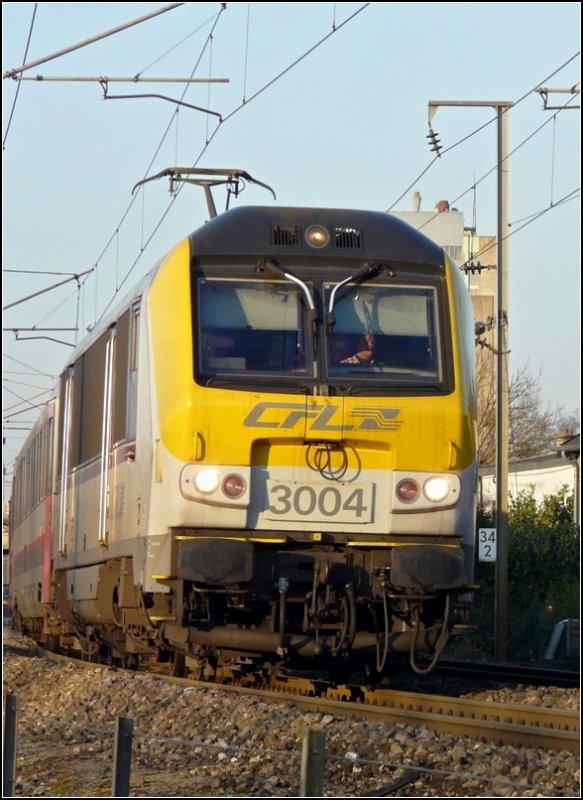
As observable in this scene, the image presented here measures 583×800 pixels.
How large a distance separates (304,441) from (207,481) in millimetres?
743

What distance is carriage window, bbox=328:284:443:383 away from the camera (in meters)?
10.1

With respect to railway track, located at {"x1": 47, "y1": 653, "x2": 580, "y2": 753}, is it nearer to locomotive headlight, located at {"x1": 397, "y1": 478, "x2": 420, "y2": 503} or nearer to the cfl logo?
locomotive headlight, located at {"x1": 397, "y1": 478, "x2": 420, "y2": 503}

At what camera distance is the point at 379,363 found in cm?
1012

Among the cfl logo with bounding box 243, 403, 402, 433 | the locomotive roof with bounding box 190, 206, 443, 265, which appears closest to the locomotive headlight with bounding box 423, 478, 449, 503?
the cfl logo with bounding box 243, 403, 402, 433

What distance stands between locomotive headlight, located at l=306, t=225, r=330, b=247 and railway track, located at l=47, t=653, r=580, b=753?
3.43 m

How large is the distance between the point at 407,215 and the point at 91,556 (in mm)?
47684

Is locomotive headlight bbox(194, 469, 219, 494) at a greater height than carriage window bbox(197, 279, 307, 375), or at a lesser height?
lesser

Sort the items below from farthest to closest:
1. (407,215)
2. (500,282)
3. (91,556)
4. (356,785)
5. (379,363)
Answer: (407,215) → (500,282) → (91,556) → (379,363) → (356,785)

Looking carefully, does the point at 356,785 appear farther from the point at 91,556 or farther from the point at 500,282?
the point at 500,282

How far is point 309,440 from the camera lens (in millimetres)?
9711

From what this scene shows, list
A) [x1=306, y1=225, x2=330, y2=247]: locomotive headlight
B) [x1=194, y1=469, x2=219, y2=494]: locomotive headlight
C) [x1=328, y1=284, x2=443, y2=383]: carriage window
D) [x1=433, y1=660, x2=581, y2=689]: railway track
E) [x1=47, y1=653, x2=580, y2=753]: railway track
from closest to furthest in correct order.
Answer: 1. [x1=47, y1=653, x2=580, y2=753]: railway track
2. [x1=194, y1=469, x2=219, y2=494]: locomotive headlight
3. [x1=328, y1=284, x2=443, y2=383]: carriage window
4. [x1=306, y1=225, x2=330, y2=247]: locomotive headlight
5. [x1=433, y1=660, x2=581, y2=689]: railway track

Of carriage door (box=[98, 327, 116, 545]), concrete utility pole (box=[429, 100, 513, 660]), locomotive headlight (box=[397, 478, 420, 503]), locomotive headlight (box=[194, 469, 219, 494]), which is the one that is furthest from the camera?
concrete utility pole (box=[429, 100, 513, 660])

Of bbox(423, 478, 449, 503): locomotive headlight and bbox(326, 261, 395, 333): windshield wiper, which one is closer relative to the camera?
bbox(423, 478, 449, 503): locomotive headlight

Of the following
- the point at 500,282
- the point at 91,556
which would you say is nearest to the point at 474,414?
the point at 91,556
